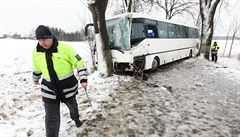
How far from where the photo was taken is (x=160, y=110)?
676 centimetres

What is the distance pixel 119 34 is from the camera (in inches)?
455

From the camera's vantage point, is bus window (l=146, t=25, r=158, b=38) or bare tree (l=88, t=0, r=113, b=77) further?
bus window (l=146, t=25, r=158, b=38)

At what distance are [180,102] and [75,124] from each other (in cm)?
356

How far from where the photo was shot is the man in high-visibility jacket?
423 centimetres

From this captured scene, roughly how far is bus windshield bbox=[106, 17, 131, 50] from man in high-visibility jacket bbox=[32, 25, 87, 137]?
6.86 m

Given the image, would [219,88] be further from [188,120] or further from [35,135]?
[35,135]

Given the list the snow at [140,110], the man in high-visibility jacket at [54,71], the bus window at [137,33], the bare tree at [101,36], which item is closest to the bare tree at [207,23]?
the snow at [140,110]

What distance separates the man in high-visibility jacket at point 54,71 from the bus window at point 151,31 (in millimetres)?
8365

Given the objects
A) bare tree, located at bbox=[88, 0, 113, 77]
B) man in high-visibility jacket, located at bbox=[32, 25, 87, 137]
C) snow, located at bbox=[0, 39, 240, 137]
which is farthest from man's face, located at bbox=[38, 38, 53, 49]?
bare tree, located at bbox=[88, 0, 113, 77]

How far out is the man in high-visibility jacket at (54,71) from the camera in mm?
4234

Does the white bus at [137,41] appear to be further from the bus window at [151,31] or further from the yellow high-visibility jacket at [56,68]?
the yellow high-visibility jacket at [56,68]

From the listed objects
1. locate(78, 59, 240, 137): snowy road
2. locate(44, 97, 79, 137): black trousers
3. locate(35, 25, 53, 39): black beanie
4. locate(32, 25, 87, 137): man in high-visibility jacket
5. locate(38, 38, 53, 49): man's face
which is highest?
locate(35, 25, 53, 39): black beanie

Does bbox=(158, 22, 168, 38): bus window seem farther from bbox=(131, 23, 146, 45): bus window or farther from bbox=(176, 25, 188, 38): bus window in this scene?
bbox=(176, 25, 188, 38): bus window

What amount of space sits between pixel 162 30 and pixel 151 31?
183cm
